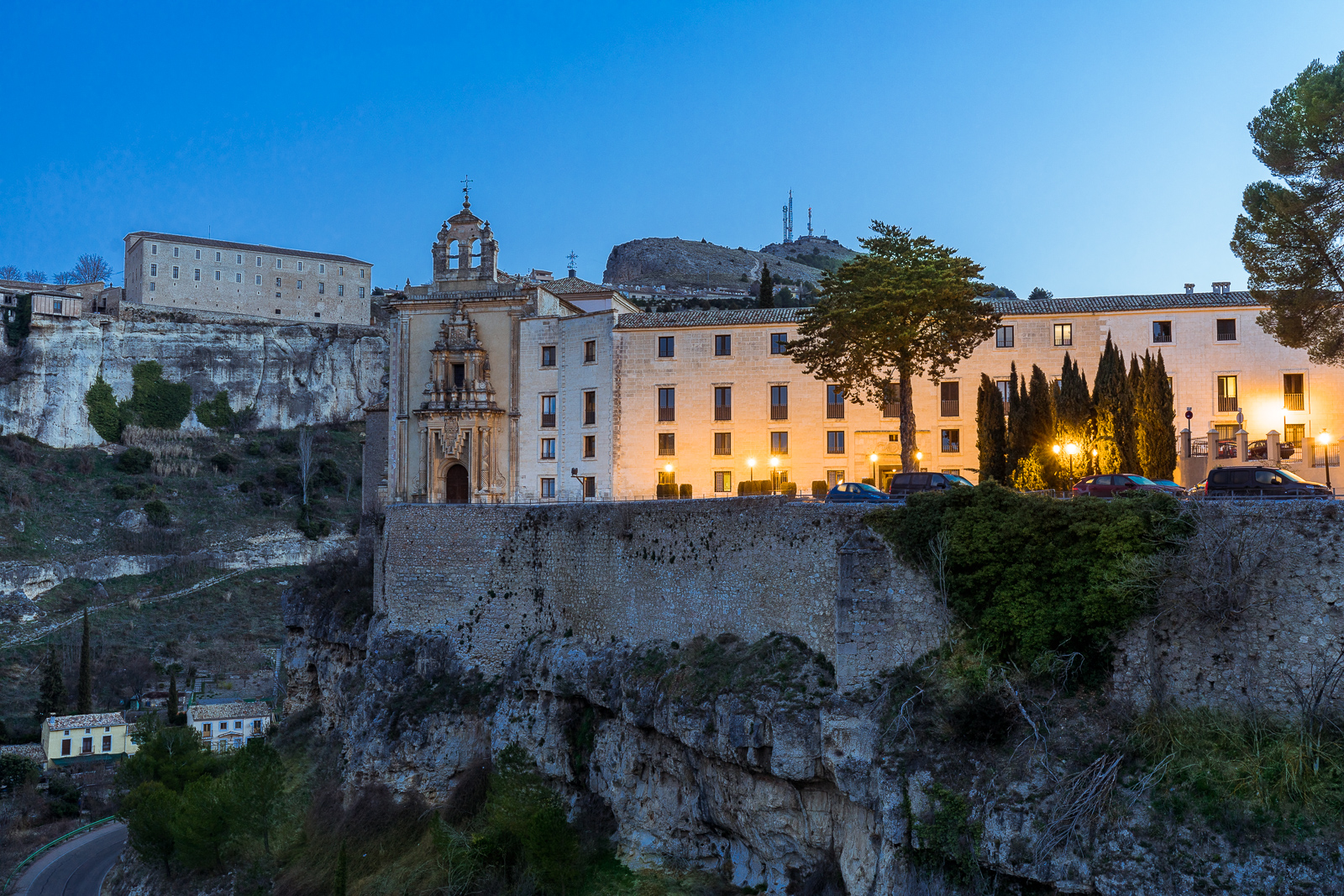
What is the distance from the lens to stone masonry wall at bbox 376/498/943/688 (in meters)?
22.2

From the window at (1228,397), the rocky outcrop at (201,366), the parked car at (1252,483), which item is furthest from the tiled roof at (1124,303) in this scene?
the rocky outcrop at (201,366)

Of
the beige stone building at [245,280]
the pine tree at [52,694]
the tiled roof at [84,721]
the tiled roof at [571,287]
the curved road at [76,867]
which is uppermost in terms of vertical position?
the beige stone building at [245,280]

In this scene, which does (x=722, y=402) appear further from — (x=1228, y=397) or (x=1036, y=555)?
(x=1036, y=555)

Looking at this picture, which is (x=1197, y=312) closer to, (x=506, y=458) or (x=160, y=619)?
(x=506, y=458)

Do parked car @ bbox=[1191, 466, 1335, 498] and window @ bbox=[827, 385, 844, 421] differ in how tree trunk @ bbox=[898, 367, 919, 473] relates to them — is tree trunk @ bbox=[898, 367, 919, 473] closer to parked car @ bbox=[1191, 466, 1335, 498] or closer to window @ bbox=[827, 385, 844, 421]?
window @ bbox=[827, 385, 844, 421]

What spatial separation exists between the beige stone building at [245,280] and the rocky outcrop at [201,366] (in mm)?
3951

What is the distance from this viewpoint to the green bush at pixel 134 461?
91562 mm

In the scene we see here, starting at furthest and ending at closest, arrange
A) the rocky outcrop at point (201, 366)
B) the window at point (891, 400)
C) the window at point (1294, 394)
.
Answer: the rocky outcrop at point (201, 366) → the window at point (1294, 394) → the window at point (891, 400)

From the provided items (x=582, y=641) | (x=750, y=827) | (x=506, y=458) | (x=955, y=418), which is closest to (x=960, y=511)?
(x=750, y=827)

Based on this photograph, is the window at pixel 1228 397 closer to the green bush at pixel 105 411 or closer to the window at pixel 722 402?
the window at pixel 722 402

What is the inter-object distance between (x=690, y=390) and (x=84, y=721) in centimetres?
3853

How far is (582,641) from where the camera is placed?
104 ft

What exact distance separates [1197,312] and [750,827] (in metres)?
26.3

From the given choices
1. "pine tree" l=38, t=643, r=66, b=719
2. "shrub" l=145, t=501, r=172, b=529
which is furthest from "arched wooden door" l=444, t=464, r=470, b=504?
"shrub" l=145, t=501, r=172, b=529
